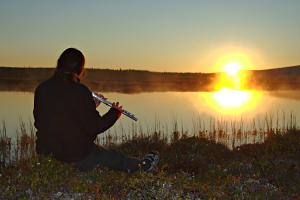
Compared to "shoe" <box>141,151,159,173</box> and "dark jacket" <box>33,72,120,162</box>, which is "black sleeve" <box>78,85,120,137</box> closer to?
"dark jacket" <box>33,72,120,162</box>

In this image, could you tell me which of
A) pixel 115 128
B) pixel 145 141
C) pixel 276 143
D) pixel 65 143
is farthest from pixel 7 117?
pixel 65 143

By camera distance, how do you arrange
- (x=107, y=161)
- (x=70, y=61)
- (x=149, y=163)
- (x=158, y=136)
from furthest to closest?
(x=158, y=136) → (x=149, y=163) → (x=107, y=161) → (x=70, y=61)

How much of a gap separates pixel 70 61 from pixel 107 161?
225 centimetres

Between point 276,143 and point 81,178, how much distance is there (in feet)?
28.5

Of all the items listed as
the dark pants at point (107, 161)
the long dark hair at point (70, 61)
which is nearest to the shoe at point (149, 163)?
the dark pants at point (107, 161)

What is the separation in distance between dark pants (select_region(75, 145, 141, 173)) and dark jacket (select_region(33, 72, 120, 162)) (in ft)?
1.24

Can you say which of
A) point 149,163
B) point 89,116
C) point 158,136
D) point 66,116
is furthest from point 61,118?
point 158,136

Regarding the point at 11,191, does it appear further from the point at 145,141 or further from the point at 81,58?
the point at 145,141

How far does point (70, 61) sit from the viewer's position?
8.70 m

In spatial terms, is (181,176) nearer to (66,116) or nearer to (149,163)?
→ (149,163)

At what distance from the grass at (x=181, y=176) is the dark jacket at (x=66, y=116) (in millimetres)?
399

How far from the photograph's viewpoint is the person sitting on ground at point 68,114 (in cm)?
870

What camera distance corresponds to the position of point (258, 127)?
24078 mm

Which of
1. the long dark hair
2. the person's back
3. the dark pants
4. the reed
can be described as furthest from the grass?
the long dark hair
